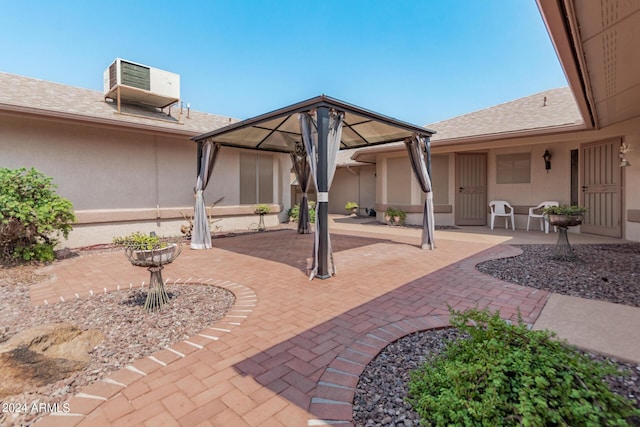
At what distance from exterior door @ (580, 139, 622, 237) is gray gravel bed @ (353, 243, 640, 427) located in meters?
1.26

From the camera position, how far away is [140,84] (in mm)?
8961

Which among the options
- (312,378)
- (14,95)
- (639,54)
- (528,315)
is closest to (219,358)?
(312,378)

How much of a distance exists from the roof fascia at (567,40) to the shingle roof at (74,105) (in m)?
7.83

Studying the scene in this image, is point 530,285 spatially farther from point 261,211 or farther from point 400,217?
point 261,211

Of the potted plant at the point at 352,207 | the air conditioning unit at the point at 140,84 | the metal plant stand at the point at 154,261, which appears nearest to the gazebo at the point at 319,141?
the metal plant stand at the point at 154,261

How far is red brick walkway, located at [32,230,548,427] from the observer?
176 cm

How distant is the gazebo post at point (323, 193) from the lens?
4434 millimetres

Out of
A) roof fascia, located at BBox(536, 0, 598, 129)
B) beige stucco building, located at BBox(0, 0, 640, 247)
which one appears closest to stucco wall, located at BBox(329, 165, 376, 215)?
beige stucco building, located at BBox(0, 0, 640, 247)

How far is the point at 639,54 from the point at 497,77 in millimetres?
7081

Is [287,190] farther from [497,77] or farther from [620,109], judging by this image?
[620,109]

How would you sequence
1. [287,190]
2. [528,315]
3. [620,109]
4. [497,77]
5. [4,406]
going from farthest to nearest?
[287,190]
[497,77]
[620,109]
[528,315]
[4,406]

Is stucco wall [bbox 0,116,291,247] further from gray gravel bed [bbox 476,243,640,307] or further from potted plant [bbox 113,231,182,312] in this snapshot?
gray gravel bed [bbox 476,243,640,307]

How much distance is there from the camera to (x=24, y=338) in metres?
2.46

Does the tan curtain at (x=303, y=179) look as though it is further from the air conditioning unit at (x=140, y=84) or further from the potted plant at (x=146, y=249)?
the potted plant at (x=146, y=249)
